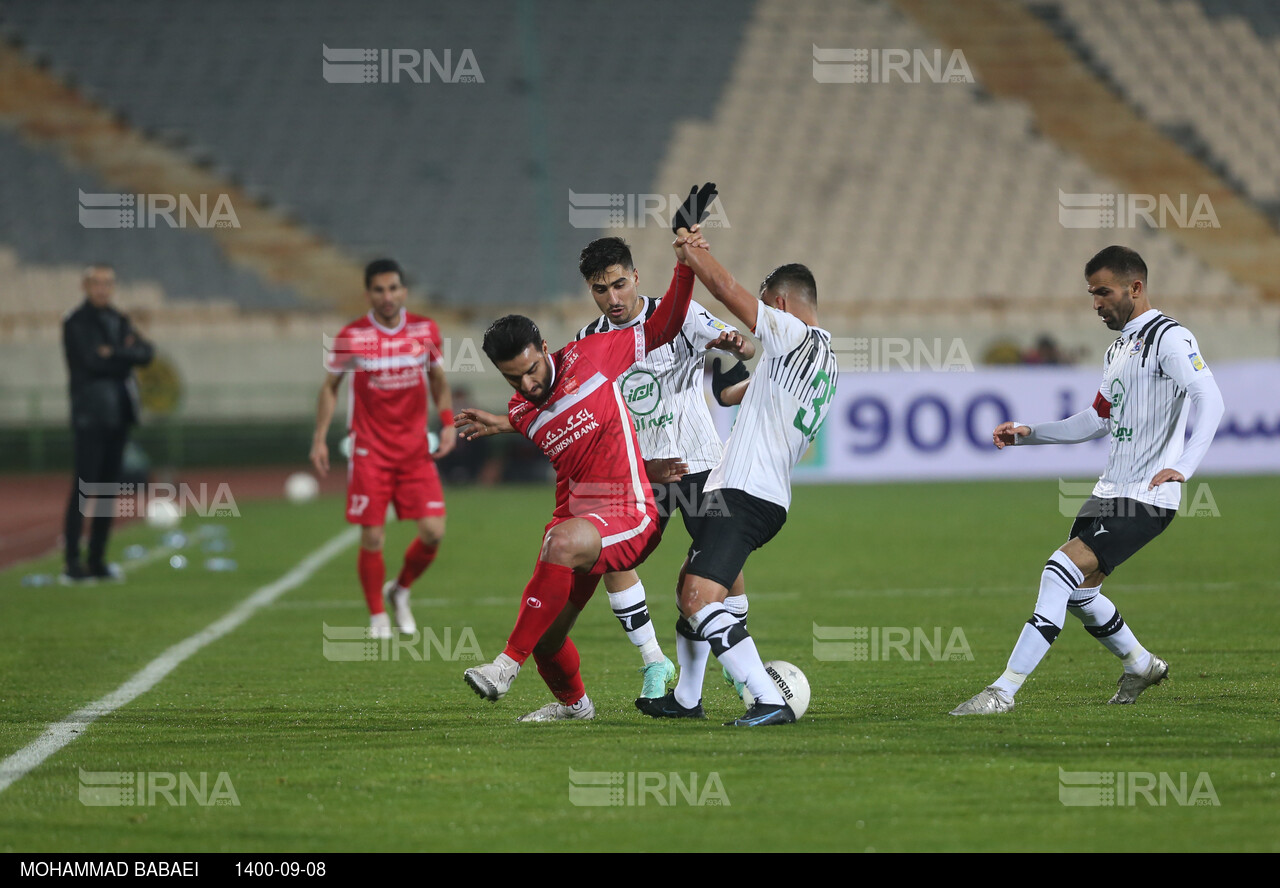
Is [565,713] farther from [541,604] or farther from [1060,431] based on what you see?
[1060,431]

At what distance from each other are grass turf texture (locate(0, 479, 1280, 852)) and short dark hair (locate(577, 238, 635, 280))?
1.75 meters

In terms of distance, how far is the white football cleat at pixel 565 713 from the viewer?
5871mm

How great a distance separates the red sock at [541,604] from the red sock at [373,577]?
3.23m

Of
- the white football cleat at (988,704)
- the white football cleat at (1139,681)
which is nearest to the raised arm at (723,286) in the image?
the white football cleat at (988,704)

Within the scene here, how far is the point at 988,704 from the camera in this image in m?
5.80

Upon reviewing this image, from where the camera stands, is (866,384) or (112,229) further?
(112,229)

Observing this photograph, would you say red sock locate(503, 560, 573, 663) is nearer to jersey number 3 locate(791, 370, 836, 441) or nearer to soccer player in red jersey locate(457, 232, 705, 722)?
soccer player in red jersey locate(457, 232, 705, 722)

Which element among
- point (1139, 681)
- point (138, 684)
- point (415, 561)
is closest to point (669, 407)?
point (1139, 681)

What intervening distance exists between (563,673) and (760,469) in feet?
3.54

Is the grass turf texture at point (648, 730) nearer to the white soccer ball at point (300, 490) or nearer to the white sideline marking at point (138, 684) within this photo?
the white sideline marking at point (138, 684)

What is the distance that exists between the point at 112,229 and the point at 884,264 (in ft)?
45.6

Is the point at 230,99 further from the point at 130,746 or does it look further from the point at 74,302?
the point at 130,746

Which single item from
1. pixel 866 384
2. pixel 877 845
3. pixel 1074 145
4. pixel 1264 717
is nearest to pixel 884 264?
pixel 1074 145

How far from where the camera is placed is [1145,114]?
29.0 metres
